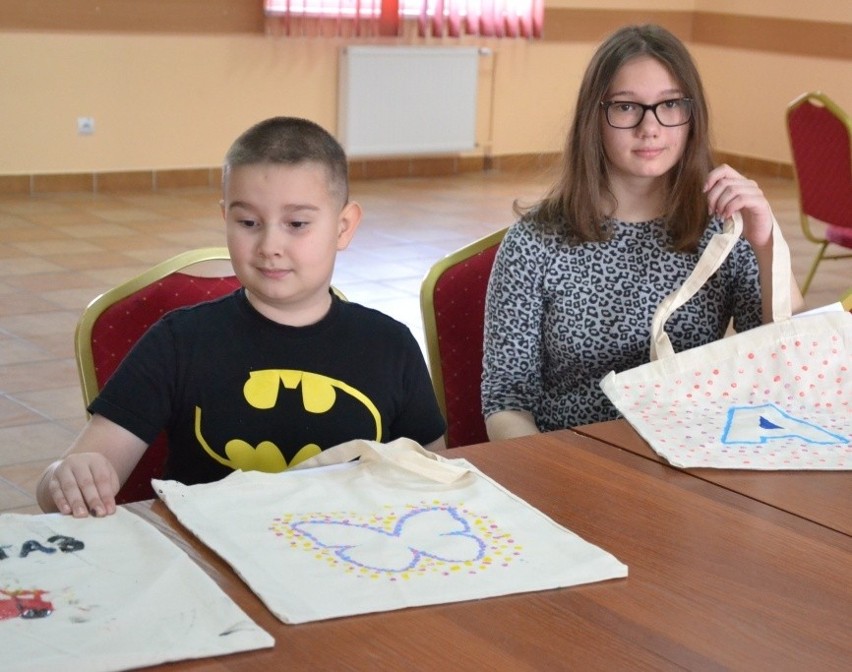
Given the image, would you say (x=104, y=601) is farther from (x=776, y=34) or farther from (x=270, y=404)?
(x=776, y=34)

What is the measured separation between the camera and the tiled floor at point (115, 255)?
145 inches

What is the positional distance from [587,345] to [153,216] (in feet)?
16.1

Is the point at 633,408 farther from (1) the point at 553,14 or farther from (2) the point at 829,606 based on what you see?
(1) the point at 553,14

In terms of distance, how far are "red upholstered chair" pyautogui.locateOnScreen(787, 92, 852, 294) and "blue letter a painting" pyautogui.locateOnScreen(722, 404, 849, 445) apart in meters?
3.52

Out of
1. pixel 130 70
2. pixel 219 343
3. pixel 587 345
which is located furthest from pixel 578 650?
pixel 130 70

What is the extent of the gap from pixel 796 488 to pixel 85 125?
6140 millimetres

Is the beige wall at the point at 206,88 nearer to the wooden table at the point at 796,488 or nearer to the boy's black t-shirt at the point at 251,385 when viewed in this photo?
the boy's black t-shirt at the point at 251,385

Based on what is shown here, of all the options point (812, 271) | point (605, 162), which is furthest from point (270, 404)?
point (812, 271)

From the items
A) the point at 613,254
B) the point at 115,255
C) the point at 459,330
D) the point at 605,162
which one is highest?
the point at 605,162

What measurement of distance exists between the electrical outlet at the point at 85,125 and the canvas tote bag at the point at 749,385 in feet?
19.0

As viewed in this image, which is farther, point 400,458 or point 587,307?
point 587,307

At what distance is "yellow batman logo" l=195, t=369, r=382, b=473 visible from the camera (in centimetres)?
Result: 162

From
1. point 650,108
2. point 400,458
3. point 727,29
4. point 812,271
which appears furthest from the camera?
point 727,29

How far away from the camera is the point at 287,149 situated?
1.60m
